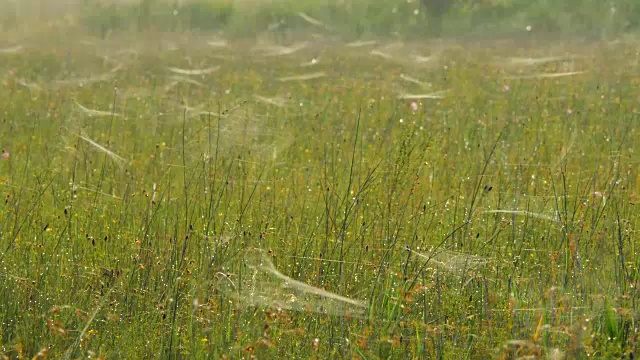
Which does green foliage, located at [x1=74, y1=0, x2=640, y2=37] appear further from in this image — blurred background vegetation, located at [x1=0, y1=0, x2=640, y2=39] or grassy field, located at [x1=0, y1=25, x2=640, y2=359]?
grassy field, located at [x1=0, y1=25, x2=640, y2=359]

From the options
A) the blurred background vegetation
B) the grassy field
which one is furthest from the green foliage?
the grassy field

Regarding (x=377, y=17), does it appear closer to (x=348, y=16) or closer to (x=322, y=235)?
(x=348, y=16)

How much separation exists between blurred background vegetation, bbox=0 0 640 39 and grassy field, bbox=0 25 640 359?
29.1 ft

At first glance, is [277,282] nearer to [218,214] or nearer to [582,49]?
[218,214]

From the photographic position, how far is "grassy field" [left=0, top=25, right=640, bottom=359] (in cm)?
279

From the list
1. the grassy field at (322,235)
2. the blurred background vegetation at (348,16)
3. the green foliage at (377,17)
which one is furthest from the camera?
the green foliage at (377,17)

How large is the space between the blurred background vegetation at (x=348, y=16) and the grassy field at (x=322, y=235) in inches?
349

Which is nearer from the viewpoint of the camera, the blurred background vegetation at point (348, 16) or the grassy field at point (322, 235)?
the grassy field at point (322, 235)

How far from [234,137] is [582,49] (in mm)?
8461

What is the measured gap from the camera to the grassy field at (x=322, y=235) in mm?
2793

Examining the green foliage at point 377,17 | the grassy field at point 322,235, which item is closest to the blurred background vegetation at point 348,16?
the green foliage at point 377,17

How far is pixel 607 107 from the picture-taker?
721cm

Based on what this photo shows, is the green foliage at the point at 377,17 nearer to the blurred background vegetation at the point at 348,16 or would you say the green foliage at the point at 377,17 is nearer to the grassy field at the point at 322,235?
the blurred background vegetation at the point at 348,16

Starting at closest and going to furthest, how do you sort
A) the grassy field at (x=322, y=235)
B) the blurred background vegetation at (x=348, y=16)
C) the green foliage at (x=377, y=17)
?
the grassy field at (x=322, y=235) → the blurred background vegetation at (x=348, y=16) → the green foliage at (x=377, y=17)
